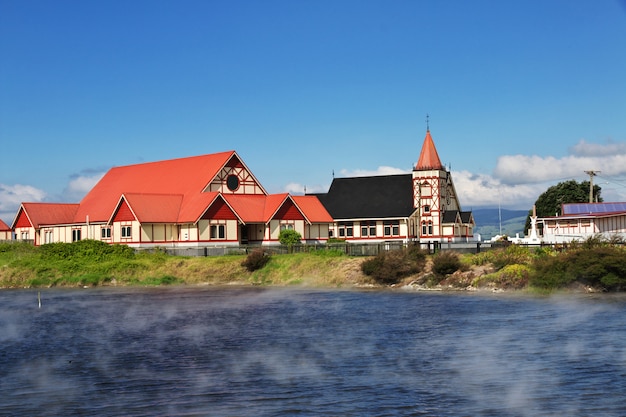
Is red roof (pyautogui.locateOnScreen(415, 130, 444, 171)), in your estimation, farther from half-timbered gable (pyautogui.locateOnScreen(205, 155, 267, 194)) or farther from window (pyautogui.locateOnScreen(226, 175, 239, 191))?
window (pyautogui.locateOnScreen(226, 175, 239, 191))

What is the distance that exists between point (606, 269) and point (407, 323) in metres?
14.8

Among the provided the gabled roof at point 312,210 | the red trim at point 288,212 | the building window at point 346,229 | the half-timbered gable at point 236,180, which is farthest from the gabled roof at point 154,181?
the building window at point 346,229

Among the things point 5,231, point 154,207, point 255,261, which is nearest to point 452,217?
point 154,207

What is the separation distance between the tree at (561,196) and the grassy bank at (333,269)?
2335 inches

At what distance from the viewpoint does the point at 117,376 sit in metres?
20.2

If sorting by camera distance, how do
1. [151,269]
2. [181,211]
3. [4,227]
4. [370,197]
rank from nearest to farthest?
Answer: 1. [151,269]
2. [181,211]
3. [370,197]
4. [4,227]

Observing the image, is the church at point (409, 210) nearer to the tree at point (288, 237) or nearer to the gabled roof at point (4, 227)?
the tree at point (288, 237)

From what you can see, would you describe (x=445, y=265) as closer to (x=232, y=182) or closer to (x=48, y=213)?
(x=232, y=182)

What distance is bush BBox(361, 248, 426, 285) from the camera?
156 ft

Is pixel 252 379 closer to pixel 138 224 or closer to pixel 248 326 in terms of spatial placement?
pixel 248 326

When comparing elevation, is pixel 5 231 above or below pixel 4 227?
below

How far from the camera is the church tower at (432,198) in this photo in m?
81.3

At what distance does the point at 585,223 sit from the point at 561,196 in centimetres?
3763

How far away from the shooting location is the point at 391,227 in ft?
268
